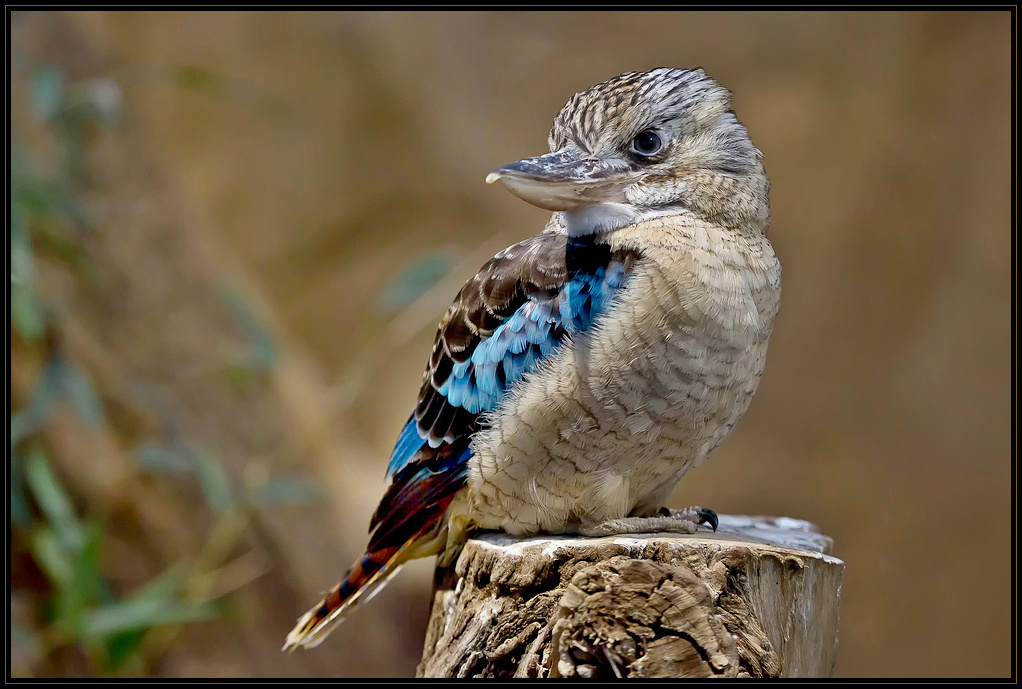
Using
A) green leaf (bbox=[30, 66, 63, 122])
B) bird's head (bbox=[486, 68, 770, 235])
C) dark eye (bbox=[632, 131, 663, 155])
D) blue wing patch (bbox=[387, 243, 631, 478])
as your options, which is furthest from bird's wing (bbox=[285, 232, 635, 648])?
green leaf (bbox=[30, 66, 63, 122])

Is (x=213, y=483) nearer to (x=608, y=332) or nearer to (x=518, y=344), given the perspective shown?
(x=518, y=344)

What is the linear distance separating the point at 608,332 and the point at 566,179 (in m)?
0.30

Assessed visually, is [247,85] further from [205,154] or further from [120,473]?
[120,473]

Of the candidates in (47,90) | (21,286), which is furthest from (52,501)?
(47,90)

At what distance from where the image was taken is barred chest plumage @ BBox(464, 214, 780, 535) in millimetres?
1614

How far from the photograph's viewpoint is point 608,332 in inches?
64.3

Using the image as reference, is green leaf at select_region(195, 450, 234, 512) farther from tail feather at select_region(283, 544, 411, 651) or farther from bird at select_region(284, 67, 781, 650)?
bird at select_region(284, 67, 781, 650)

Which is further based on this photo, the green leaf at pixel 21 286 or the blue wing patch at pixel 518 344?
the green leaf at pixel 21 286

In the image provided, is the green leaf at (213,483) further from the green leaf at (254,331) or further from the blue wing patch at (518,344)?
the blue wing patch at (518,344)

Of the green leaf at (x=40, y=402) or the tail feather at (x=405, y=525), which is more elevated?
the green leaf at (x=40, y=402)

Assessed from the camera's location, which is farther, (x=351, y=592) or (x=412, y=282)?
(x=412, y=282)

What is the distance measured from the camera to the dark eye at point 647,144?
1718mm

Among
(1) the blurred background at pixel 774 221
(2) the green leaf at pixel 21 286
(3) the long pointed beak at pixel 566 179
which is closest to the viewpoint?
(3) the long pointed beak at pixel 566 179

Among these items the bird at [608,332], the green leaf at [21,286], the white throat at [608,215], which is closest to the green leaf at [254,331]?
the green leaf at [21,286]
